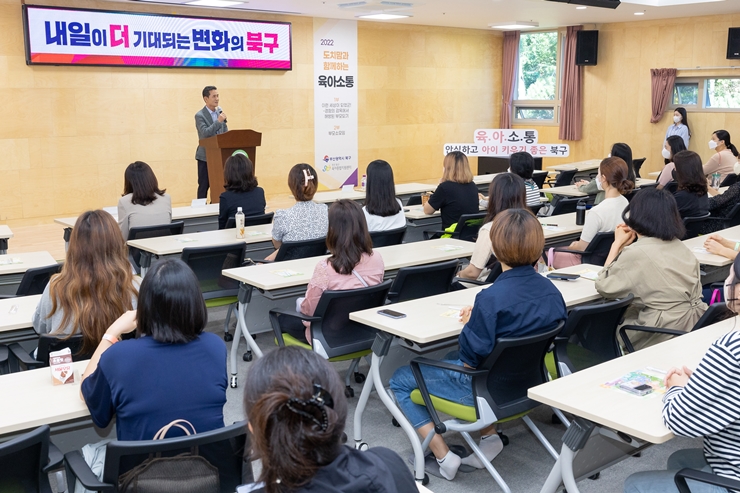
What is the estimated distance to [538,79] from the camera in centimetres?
1575

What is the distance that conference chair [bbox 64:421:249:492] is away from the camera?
197 centimetres

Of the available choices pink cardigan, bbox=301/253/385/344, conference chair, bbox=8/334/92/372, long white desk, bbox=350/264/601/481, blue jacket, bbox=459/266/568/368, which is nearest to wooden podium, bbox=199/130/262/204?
pink cardigan, bbox=301/253/385/344

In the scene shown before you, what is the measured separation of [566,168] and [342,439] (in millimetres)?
9481

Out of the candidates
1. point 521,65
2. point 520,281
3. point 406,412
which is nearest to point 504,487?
point 406,412

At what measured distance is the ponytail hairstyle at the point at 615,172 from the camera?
206 inches

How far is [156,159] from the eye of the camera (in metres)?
11.0

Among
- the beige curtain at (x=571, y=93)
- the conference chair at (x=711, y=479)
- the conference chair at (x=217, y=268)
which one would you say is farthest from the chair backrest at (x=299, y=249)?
the beige curtain at (x=571, y=93)

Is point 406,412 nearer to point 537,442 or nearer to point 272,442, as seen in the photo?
point 537,442

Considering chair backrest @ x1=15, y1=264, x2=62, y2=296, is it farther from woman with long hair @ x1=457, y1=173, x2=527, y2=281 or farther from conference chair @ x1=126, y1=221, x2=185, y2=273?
woman with long hair @ x1=457, y1=173, x2=527, y2=281

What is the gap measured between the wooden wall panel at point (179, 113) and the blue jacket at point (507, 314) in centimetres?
855

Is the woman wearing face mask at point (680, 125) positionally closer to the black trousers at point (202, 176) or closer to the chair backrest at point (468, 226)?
the black trousers at point (202, 176)

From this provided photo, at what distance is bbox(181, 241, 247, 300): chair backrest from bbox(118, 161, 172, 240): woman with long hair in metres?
1.18

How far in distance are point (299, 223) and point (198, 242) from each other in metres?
0.77

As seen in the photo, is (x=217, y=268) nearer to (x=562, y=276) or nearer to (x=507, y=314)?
(x=562, y=276)
